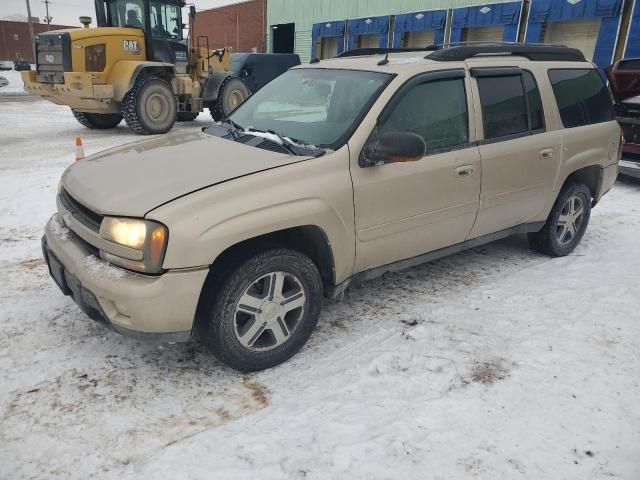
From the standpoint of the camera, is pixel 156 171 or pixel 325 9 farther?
pixel 325 9

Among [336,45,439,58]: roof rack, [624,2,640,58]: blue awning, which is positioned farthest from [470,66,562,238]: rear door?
[624,2,640,58]: blue awning

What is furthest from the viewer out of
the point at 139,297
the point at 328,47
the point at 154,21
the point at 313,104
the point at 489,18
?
the point at 328,47

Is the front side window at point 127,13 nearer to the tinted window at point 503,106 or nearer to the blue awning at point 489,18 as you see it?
the tinted window at point 503,106

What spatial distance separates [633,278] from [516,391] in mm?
2296

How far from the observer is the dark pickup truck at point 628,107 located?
7668mm

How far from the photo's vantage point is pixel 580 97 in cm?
462

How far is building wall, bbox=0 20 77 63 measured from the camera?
49.9 meters

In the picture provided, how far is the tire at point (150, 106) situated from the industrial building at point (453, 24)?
44.5ft

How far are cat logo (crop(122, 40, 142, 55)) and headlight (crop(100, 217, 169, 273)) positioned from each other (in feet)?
30.4

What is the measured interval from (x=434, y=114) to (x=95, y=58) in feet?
29.3

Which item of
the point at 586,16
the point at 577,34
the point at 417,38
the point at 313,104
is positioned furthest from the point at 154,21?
the point at 417,38

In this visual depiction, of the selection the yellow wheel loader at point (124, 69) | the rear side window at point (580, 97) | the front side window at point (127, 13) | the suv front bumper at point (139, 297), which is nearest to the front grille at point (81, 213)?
the suv front bumper at point (139, 297)

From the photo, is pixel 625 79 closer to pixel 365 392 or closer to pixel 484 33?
pixel 365 392

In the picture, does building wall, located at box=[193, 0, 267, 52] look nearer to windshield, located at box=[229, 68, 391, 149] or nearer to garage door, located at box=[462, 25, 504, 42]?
garage door, located at box=[462, 25, 504, 42]
